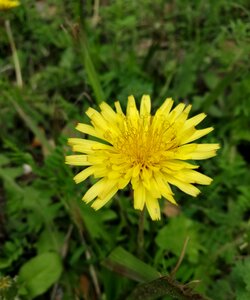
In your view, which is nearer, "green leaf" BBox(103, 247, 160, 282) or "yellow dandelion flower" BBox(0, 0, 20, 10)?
"green leaf" BBox(103, 247, 160, 282)

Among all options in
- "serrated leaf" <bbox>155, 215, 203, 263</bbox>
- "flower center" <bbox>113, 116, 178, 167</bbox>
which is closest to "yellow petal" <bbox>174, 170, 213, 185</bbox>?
"flower center" <bbox>113, 116, 178, 167</bbox>

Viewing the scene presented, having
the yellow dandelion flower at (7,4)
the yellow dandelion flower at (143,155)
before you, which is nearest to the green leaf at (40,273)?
the yellow dandelion flower at (143,155)

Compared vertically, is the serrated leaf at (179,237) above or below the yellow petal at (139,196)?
below

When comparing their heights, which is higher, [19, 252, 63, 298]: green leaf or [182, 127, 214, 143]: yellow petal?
[182, 127, 214, 143]: yellow petal

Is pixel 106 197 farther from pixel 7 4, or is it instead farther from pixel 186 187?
pixel 7 4

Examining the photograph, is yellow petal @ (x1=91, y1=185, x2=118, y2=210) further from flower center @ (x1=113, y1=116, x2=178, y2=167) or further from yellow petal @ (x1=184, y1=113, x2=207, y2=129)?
yellow petal @ (x1=184, y1=113, x2=207, y2=129)

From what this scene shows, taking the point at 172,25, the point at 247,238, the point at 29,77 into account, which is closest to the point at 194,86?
the point at 172,25

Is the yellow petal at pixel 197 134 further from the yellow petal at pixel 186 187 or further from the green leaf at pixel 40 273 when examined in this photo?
the green leaf at pixel 40 273
